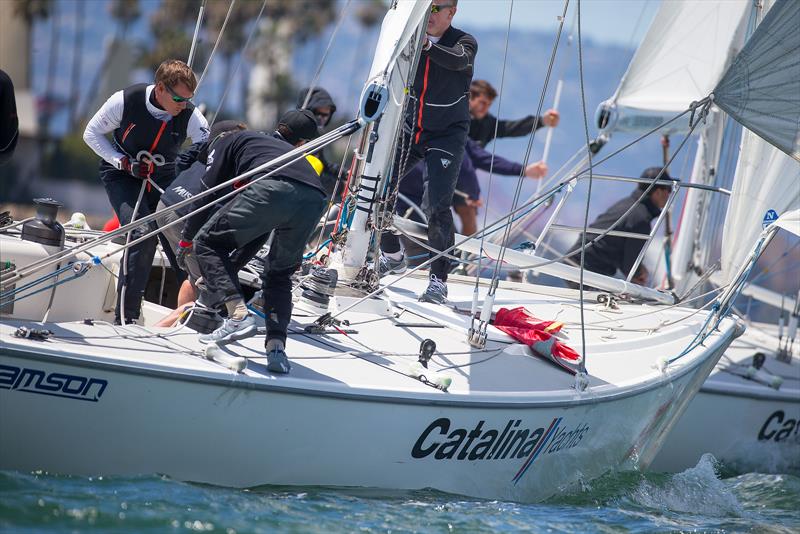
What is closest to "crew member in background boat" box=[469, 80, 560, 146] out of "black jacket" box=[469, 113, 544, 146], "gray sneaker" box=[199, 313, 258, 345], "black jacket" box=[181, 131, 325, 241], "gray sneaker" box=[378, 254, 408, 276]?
"black jacket" box=[469, 113, 544, 146]

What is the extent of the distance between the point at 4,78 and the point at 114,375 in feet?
5.43

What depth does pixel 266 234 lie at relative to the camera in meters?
4.66

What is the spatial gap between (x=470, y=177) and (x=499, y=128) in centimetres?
49

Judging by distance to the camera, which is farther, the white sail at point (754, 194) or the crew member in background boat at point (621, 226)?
the crew member in background boat at point (621, 226)

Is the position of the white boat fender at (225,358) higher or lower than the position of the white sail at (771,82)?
lower

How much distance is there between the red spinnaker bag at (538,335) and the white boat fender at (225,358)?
1780 mm

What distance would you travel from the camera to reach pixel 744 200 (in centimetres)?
700

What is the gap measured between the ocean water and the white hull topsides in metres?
0.09

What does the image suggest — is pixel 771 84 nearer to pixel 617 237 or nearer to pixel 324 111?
pixel 617 237

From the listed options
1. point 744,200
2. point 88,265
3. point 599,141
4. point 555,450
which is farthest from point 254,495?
point 599,141

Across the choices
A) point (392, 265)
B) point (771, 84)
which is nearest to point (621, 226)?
point (392, 265)

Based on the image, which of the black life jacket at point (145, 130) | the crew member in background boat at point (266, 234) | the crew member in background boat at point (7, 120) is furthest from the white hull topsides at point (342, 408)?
the crew member in background boat at point (7, 120)

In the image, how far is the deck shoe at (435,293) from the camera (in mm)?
6175

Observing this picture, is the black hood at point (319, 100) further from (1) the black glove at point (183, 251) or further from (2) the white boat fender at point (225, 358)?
(2) the white boat fender at point (225, 358)
